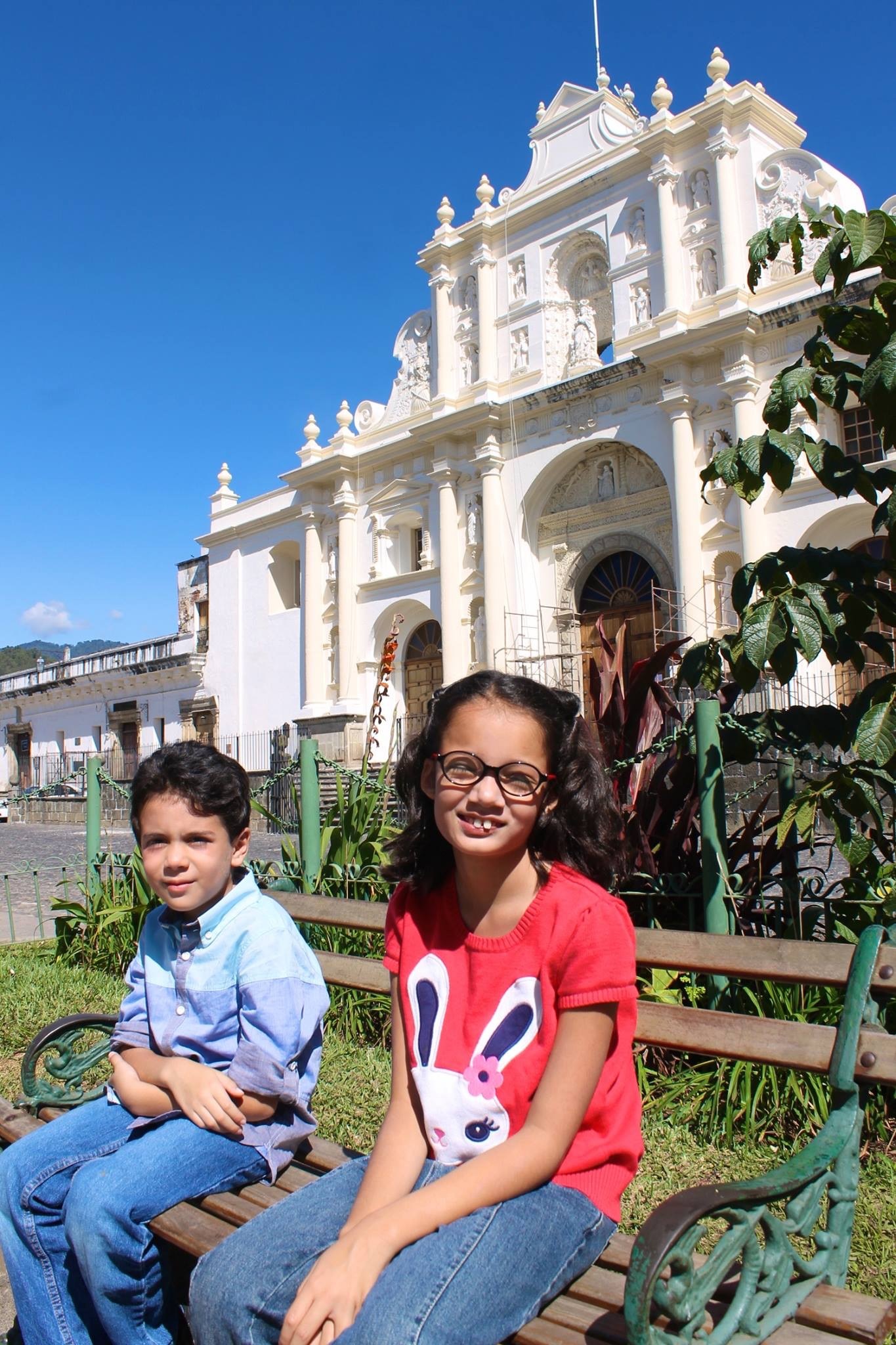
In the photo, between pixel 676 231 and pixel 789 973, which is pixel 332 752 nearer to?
pixel 676 231

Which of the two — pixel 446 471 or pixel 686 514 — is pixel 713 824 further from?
pixel 446 471

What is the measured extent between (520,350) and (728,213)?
449 cm

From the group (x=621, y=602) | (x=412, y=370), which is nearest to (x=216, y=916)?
(x=621, y=602)

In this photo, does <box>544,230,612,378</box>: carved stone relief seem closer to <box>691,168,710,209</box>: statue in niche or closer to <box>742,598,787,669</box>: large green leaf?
<box>691,168,710,209</box>: statue in niche

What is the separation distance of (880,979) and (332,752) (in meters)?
18.9

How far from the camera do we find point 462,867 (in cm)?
203

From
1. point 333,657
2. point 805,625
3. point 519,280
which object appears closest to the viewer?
point 805,625

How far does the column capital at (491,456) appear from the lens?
19.0 m

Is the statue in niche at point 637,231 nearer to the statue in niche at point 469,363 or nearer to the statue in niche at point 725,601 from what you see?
the statue in niche at point 469,363

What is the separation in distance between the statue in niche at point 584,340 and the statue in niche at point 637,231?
139 centimetres

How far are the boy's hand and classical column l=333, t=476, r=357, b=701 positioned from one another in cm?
1911

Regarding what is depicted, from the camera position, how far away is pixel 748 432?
1509 centimetres

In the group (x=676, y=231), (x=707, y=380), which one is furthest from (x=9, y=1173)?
(x=676, y=231)

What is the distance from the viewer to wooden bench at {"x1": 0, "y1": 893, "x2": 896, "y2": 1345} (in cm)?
144
